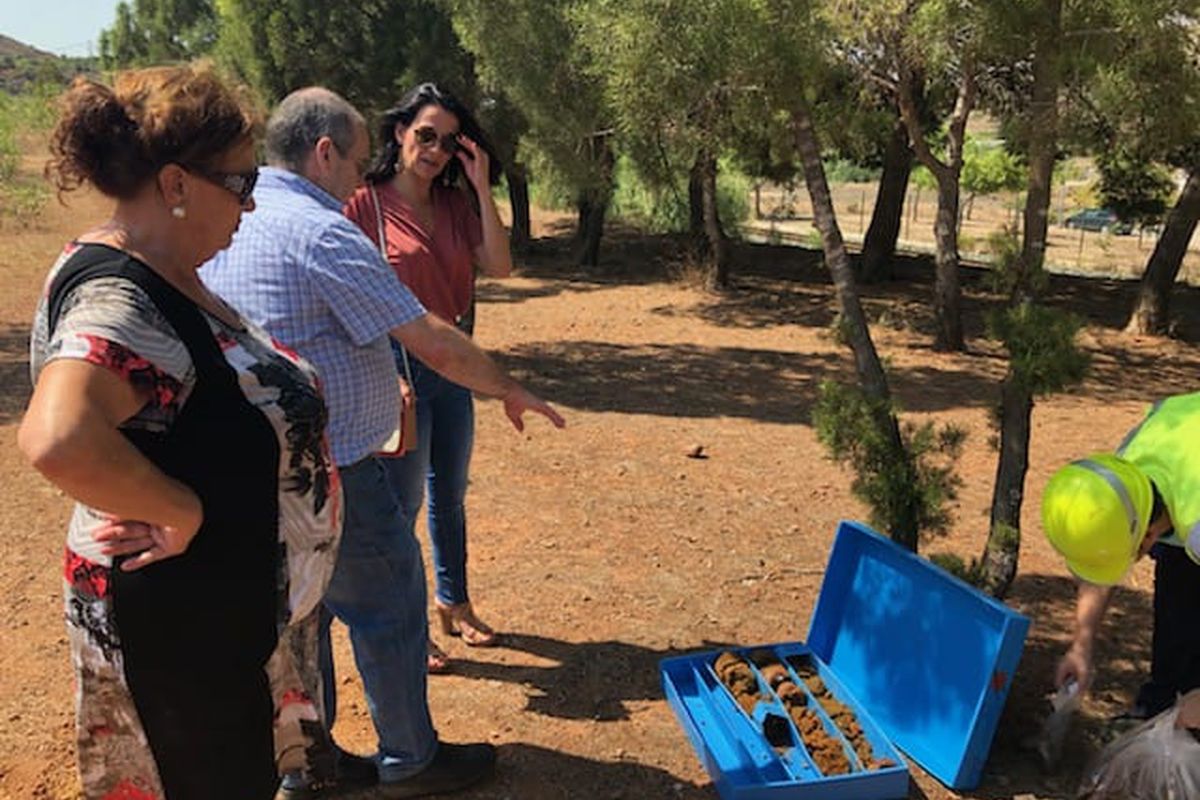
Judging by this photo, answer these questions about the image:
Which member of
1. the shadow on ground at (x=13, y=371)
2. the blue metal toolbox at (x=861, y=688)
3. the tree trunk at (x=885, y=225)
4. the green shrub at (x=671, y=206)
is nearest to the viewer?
the blue metal toolbox at (x=861, y=688)

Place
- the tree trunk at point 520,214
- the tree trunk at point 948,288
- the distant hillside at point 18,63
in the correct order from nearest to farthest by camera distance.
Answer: the tree trunk at point 948,288 < the tree trunk at point 520,214 < the distant hillside at point 18,63

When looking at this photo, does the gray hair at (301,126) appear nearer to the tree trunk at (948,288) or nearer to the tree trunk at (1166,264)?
the tree trunk at (948,288)

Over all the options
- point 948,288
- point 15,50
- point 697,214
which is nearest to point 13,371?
point 948,288

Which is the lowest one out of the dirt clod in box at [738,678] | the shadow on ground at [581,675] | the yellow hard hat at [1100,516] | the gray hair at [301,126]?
the shadow on ground at [581,675]

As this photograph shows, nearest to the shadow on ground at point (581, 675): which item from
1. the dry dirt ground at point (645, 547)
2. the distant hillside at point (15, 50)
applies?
the dry dirt ground at point (645, 547)

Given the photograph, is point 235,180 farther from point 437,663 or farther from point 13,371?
point 13,371

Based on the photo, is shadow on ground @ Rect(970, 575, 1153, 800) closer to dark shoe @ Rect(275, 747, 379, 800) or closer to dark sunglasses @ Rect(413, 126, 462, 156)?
dark shoe @ Rect(275, 747, 379, 800)

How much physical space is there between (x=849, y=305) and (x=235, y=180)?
2.01m

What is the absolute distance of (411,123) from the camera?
2.82 meters

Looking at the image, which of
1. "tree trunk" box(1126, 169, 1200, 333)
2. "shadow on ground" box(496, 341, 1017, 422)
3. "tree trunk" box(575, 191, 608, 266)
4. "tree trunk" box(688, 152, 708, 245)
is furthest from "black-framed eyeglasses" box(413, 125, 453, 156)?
"tree trunk" box(575, 191, 608, 266)

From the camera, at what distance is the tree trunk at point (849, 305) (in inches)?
117

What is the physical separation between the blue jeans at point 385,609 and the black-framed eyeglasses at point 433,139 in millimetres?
1035

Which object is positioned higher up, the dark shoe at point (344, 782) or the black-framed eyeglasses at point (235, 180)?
the black-framed eyeglasses at point (235, 180)

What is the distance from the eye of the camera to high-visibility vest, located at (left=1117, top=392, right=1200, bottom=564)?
186 cm
